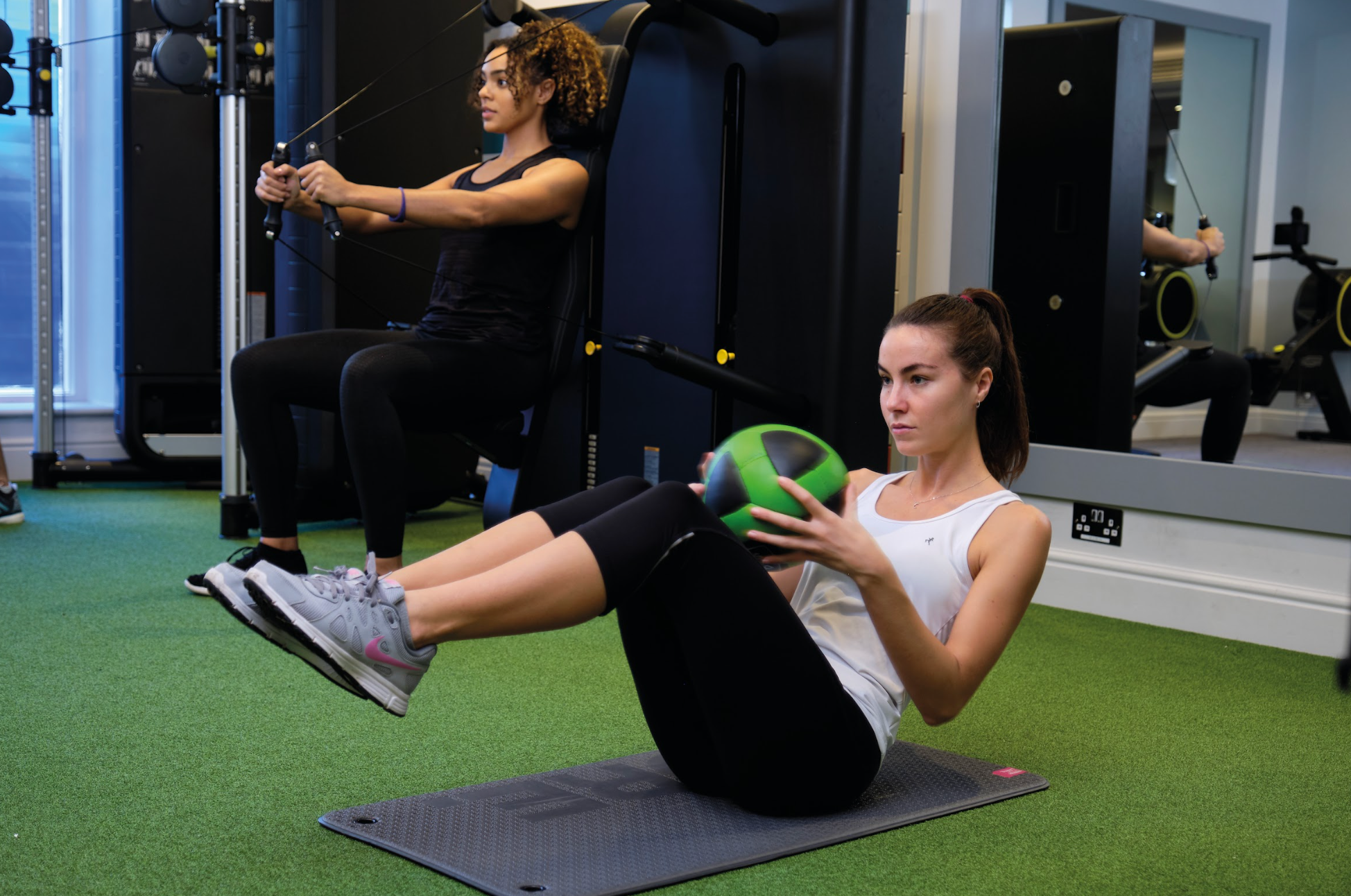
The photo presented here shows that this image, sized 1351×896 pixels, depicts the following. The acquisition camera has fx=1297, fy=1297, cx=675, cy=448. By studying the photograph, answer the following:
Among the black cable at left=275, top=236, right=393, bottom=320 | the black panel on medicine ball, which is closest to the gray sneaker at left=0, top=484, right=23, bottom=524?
the black cable at left=275, top=236, right=393, bottom=320

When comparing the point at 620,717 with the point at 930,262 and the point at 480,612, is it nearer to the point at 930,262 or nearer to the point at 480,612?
the point at 480,612

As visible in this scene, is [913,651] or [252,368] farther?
A: [252,368]

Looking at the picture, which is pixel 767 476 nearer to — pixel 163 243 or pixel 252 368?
pixel 252 368

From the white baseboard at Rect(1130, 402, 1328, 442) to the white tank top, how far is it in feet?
5.74

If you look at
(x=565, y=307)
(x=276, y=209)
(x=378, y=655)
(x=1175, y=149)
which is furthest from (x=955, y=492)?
(x=1175, y=149)

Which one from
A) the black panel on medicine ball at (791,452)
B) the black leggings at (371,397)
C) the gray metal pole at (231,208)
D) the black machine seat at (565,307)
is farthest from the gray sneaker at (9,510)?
the black panel on medicine ball at (791,452)

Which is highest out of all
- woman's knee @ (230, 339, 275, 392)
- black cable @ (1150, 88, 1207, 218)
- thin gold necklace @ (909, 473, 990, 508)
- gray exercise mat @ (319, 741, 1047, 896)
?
black cable @ (1150, 88, 1207, 218)

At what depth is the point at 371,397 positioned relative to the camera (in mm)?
2771

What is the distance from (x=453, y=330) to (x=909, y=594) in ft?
5.37

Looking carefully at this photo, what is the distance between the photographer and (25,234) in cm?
546

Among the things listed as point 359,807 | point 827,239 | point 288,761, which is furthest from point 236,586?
point 827,239

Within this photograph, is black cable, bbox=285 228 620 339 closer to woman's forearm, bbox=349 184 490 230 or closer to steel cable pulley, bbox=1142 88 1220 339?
woman's forearm, bbox=349 184 490 230

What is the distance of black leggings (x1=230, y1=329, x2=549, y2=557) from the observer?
2.78m

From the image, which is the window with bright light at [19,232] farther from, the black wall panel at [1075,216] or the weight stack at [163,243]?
the black wall panel at [1075,216]
